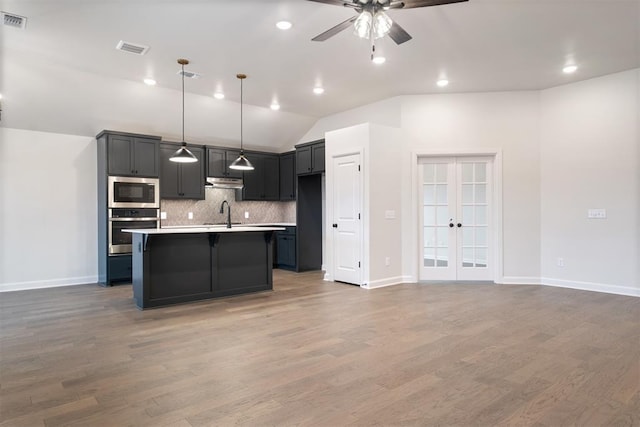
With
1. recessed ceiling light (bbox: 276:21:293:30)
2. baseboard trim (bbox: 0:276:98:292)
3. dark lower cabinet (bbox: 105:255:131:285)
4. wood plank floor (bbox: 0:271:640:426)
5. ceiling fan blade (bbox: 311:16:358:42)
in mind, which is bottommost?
wood plank floor (bbox: 0:271:640:426)

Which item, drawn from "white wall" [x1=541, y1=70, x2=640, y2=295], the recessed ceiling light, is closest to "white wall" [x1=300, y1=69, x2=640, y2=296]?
"white wall" [x1=541, y1=70, x2=640, y2=295]

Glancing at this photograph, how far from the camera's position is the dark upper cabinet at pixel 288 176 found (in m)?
8.11

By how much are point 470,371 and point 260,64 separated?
14.0 ft

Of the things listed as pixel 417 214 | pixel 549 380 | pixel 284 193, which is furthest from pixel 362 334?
pixel 284 193

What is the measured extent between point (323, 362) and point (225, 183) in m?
5.42

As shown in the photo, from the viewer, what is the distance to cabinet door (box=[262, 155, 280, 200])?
27.4 feet

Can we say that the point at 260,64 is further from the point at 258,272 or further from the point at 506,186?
the point at 506,186

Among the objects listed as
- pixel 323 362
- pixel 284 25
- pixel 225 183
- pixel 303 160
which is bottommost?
pixel 323 362

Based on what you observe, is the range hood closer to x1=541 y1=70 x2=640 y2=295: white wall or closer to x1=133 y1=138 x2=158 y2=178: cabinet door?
x1=133 y1=138 x2=158 y2=178: cabinet door

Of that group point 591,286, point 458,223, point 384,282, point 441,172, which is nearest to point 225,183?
point 384,282

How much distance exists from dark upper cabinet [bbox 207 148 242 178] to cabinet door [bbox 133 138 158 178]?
1.14 m

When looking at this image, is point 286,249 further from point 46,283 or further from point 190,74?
point 46,283

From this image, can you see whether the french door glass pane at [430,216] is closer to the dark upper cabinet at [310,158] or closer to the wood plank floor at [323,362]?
the wood plank floor at [323,362]

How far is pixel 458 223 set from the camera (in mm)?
6289
